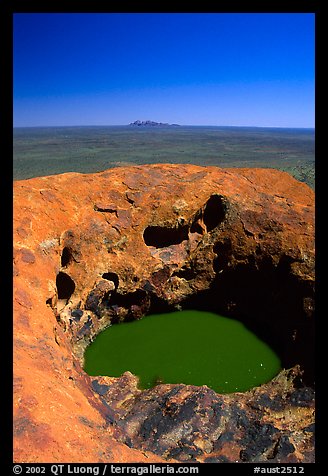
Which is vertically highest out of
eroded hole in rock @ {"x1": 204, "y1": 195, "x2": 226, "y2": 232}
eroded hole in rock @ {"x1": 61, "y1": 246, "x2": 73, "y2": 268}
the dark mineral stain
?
eroded hole in rock @ {"x1": 204, "y1": 195, "x2": 226, "y2": 232}

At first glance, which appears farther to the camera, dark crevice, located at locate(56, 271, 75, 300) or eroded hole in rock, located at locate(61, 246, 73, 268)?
eroded hole in rock, located at locate(61, 246, 73, 268)

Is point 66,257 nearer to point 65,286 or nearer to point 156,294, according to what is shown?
point 65,286

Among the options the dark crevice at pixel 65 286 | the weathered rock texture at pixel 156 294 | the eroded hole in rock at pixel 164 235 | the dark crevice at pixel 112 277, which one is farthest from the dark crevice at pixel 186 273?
the dark crevice at pixel 65 286

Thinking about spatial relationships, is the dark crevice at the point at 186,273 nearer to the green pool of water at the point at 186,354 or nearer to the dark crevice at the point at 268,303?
the dark crevice at the point at 268,303

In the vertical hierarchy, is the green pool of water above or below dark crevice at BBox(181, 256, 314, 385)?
below

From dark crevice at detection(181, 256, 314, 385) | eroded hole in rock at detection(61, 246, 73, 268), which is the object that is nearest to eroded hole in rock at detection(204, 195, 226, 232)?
dark crevice at detection(181, 256, 314, 385)

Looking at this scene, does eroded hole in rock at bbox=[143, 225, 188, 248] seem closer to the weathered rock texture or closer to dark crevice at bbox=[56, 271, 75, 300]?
the weathered rock texture
